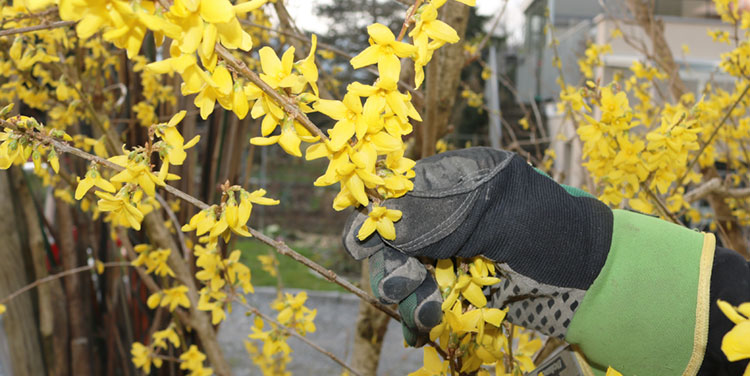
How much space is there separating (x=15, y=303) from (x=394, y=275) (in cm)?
179

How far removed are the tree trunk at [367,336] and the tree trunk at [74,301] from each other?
1.05m

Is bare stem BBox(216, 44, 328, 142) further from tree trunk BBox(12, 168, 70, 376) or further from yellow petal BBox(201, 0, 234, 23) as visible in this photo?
tree trunk BBox(12, 168, 70, 376)

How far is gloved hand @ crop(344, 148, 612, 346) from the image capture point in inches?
36.0

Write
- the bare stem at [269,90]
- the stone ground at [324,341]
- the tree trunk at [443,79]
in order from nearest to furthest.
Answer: the bare stem at [269,90] → the tree trunk at [443,79] → the stone ground at [324,341]

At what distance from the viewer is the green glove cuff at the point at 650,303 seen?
94 cm

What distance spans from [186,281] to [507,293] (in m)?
1.11

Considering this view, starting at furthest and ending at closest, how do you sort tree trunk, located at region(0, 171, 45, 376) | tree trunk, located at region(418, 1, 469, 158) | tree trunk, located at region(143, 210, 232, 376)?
1. tree trunk, located at region(0, 171, 45, 376)
2. tree trunk, located at region(143, 210, 232, 376)
3. tree trunk, located at region(418, 1, 469, 158)

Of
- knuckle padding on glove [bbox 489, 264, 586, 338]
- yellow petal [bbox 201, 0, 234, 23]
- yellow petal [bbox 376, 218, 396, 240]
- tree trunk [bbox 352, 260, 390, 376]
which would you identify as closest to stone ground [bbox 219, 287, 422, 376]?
tree trunk [bbox 352, 260, 390, 376]

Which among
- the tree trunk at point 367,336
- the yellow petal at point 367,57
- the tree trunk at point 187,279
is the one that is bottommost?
the tree trunk at point 367,336

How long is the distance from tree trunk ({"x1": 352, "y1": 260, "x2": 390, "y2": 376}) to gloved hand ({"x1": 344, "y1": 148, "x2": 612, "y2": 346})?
1.17 m

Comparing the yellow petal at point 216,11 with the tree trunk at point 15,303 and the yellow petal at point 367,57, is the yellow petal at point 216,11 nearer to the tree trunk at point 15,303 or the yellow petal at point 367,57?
the yellow petal at point 367,57

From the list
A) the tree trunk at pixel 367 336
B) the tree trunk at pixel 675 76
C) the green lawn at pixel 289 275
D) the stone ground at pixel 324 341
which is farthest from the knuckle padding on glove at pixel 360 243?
the green lawn at pixel 289 275

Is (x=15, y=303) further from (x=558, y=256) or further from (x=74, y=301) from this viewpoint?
(x=558, y=256)

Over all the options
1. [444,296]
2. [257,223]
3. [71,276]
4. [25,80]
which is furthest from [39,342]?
[257,223]
